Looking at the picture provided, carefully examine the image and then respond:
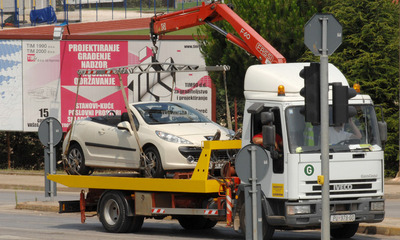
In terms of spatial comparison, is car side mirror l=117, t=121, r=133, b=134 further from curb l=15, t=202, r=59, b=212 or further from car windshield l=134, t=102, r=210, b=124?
curb l=15, t=202, r=59, b=212

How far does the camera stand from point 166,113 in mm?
16906

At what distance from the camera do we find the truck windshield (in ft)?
44.8

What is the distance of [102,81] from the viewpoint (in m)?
33.2

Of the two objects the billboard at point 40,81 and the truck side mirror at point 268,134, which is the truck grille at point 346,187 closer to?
the truck side mirror at point 268,134

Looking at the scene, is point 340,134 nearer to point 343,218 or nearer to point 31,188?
point 343,218

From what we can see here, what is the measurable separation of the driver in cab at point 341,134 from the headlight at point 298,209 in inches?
41.9

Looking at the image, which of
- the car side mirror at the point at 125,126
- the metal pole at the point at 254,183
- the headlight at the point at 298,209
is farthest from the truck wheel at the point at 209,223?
the metal pole at the point at 254,183

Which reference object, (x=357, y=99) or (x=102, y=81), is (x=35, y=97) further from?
(x=357, y=99)

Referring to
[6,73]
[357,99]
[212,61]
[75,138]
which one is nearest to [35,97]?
[6,73]

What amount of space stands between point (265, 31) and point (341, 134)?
1581 centimetres

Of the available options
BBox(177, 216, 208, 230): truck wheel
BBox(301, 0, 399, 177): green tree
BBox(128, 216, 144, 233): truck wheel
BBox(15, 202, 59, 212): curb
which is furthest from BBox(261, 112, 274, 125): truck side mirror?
BBox(301, 0, 399, 177): green tree

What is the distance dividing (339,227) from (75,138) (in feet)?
18.8

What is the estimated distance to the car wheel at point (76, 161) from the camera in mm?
17781

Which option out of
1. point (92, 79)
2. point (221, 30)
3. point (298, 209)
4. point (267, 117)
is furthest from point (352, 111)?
point (92, 79)
